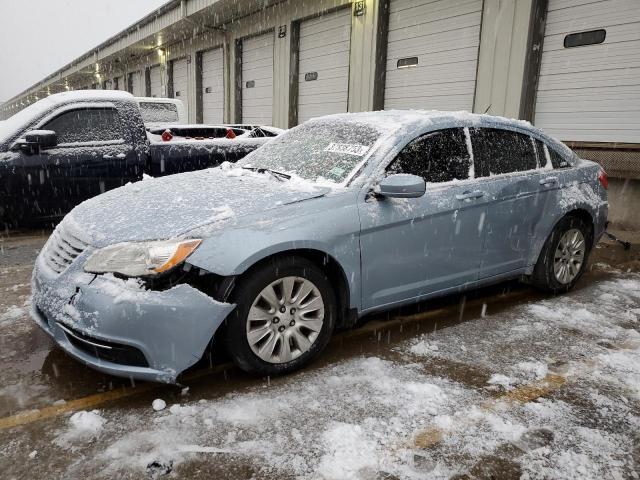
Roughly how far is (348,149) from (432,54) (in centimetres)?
720

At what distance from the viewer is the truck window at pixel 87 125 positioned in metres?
6.28

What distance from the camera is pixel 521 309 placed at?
167 inches

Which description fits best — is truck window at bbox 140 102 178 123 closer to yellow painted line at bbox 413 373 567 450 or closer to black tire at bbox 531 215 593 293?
black tire at bbox 531 215 593 293

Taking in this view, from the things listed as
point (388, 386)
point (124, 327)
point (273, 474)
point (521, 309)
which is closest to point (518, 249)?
point (521, 309)

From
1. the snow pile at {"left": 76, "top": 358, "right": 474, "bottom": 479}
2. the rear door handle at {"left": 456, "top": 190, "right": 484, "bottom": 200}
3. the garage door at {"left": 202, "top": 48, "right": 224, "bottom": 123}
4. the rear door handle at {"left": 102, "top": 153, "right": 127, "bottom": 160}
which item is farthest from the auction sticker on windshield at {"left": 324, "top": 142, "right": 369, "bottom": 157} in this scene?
the garage door at {"left": 202, "top": 48, "right": 224, "bottom": 123}

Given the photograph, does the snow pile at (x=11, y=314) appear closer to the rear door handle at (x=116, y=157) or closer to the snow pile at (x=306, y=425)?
the snow pile at (x=306, y=425)

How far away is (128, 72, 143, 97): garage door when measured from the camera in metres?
27.3

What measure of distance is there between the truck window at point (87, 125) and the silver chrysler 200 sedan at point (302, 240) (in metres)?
3.27

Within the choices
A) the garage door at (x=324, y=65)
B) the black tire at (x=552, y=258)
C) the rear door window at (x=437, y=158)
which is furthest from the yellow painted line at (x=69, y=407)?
the garage door at (x=324, y=65)

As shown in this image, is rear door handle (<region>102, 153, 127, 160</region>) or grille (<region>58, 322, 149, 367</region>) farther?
rear door handle (<region>102, 153, 127, 160</region>)

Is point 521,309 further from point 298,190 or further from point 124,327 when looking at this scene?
point 124,327

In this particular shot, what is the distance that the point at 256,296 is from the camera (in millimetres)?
2758

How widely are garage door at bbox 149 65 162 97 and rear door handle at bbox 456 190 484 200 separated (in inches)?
894

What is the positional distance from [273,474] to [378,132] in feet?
7.49
